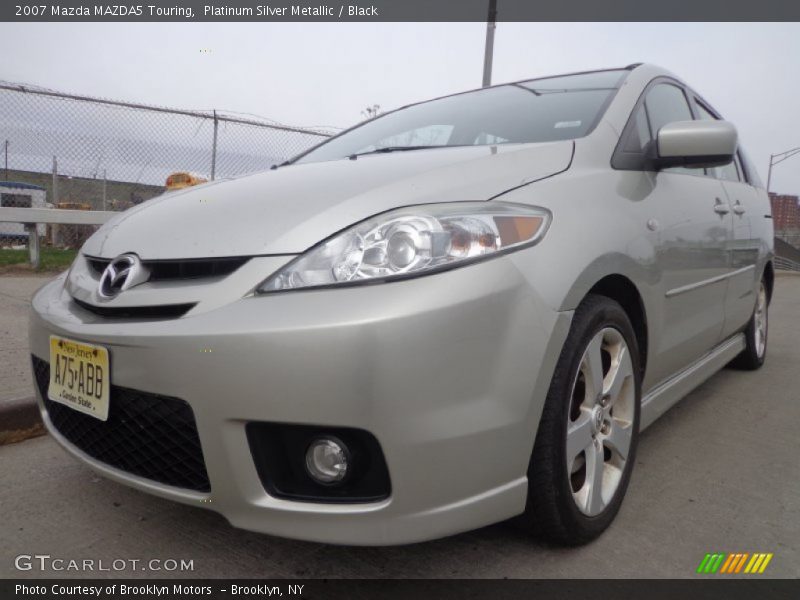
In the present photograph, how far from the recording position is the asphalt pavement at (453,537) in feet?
5.32

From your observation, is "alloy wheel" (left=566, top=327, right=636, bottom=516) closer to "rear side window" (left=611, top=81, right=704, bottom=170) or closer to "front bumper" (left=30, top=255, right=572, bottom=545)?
"front bumper" (left=30, top=255, right=572, bottom=545)

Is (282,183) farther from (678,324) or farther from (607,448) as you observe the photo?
(678,324)

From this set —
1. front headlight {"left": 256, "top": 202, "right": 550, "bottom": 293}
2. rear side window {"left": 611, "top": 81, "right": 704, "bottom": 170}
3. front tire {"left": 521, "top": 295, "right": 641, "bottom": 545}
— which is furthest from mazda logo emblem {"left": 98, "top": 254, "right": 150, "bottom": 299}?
rear side window {"left": 611, "top": 81, "right": 704, "bottom": 170}

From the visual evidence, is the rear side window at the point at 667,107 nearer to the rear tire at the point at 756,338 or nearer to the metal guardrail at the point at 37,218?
the rear tire at the point at 756,338

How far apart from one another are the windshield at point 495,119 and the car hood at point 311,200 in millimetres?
335

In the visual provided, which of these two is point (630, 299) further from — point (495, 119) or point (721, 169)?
point (721, 169)

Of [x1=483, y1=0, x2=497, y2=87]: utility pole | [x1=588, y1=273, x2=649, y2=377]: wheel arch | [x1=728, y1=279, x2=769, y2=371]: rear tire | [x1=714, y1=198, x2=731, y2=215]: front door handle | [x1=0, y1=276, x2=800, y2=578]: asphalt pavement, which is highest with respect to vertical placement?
[x1=483, y1=0, x2=497, y2=87]: utility pole

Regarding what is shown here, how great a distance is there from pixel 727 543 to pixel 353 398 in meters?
1.24

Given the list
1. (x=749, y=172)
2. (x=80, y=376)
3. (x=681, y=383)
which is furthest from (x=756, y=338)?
(x=80, y=376)

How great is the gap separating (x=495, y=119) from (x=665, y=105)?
77cm

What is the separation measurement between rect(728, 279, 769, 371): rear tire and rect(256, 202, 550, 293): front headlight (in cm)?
281

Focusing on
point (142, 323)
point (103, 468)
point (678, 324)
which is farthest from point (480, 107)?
point (103, 468)

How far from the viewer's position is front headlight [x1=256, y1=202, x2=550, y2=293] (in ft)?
4.55

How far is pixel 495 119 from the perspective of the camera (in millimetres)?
2438
